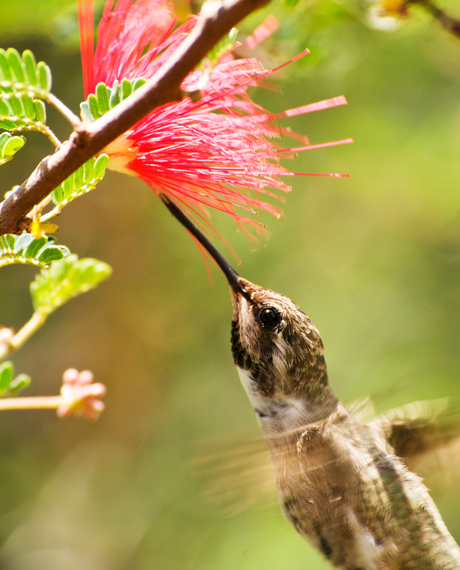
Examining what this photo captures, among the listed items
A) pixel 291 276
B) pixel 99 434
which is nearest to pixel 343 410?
pixel 291 276

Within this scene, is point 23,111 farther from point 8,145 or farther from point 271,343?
point 271,343

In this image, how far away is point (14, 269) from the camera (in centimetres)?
257

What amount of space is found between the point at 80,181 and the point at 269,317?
0.42m

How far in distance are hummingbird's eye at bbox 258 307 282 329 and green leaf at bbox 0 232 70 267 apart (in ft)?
1.29

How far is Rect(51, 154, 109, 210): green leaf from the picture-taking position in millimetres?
490

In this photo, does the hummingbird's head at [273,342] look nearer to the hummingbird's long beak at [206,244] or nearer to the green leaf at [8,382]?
the hummingbird's long beak at [206,244]

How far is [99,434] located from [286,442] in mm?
2256

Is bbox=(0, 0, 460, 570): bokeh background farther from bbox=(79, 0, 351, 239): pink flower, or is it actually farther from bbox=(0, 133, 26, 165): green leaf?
bbox=(0, 133, 26, 165): green leaf

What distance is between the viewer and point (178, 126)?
2.05 ft

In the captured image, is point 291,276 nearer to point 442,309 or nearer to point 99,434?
point 442,309

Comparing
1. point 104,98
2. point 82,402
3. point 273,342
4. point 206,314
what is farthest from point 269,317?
point 206,314

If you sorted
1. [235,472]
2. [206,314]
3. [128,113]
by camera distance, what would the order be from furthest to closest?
[206,314]
[235,472]
[128,113]

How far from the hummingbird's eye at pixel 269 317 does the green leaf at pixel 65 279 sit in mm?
280

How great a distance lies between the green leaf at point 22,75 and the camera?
0.46m
